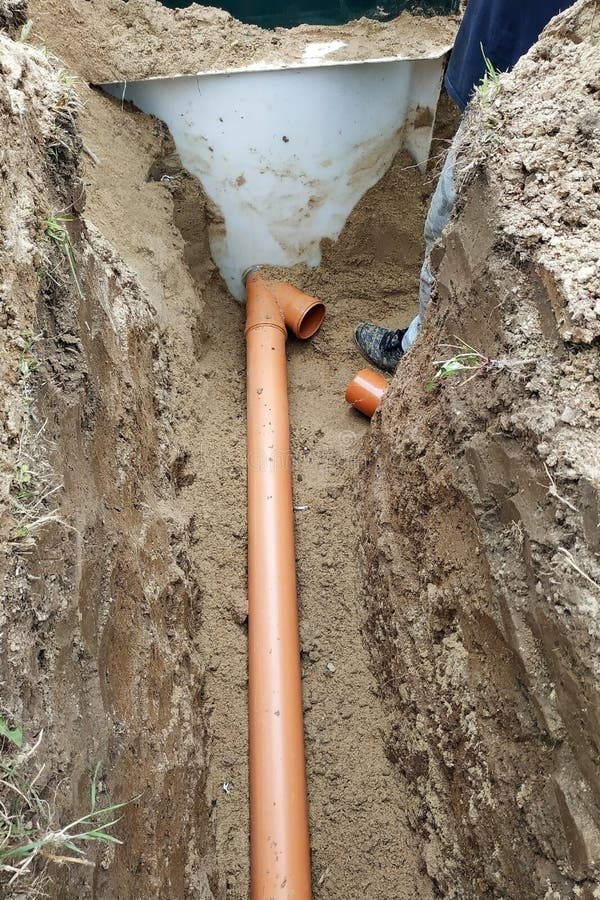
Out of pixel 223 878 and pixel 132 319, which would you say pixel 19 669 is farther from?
pixel 132 319

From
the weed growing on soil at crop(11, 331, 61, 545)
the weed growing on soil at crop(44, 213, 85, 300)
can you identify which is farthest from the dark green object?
the weed growing on soil at crop(11, 331, 61, 545)

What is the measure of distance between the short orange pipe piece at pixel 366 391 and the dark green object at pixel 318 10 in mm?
1858

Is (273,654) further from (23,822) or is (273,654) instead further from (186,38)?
(186,38)

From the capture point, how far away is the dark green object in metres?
2.84

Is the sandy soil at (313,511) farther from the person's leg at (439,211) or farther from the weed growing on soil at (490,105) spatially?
the weed growing on soil at (490,105)

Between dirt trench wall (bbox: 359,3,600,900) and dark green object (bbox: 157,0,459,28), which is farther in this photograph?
dark green object (bbox: 157,0,459,28)

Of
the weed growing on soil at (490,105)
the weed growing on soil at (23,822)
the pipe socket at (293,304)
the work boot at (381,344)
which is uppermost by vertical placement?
the pipe socket at (293,304)

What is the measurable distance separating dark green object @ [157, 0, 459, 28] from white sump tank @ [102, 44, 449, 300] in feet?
1.86

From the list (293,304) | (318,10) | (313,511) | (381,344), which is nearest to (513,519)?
(313,511)

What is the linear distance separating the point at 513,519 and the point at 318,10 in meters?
2.96

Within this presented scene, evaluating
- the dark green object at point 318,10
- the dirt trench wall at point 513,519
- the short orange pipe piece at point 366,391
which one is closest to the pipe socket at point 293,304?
the short orange pipe piece at point 366,391

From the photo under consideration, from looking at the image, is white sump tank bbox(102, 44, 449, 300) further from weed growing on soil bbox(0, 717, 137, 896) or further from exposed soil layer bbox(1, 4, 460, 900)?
weed growing on soil bbox(0, 717, 137, 896)

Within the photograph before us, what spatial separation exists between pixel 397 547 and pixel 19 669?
41.3 inches

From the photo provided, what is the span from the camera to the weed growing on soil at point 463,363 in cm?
123
